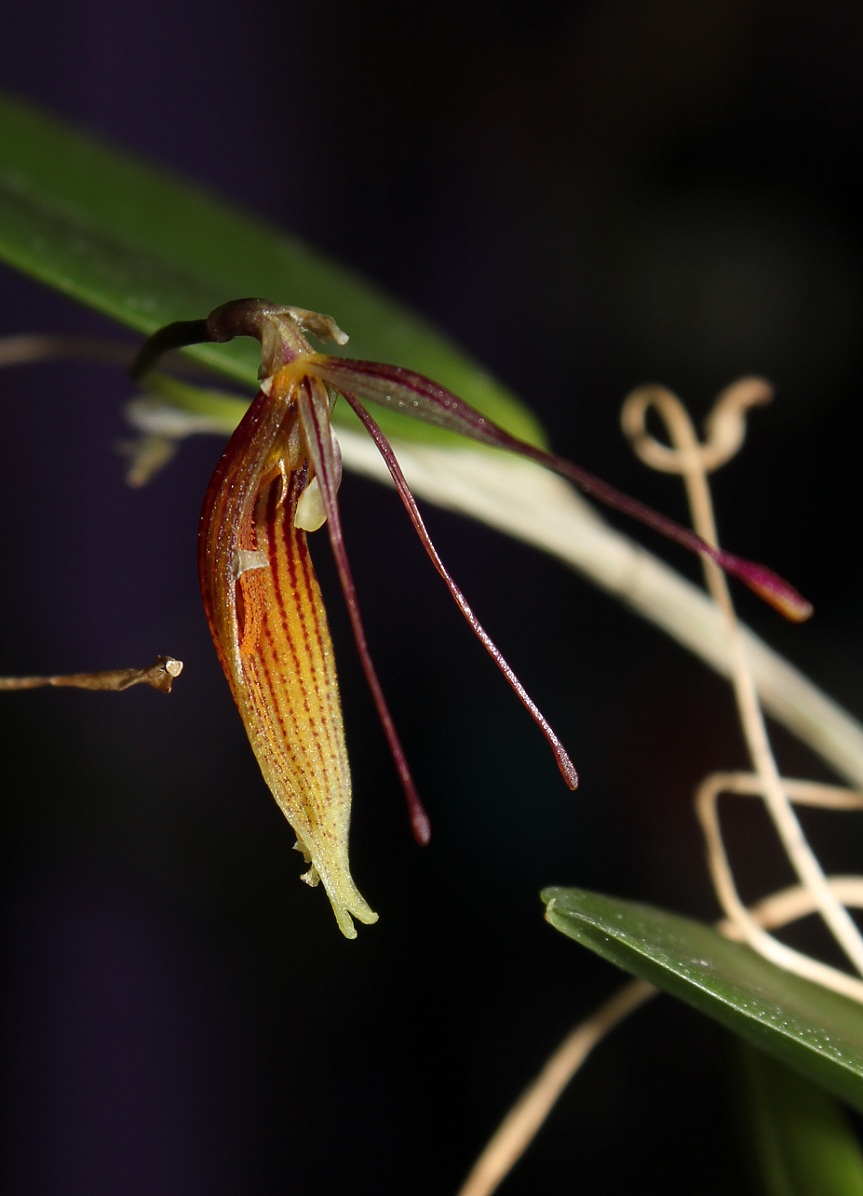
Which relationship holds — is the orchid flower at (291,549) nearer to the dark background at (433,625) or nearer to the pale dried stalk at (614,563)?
the pale dried stalk at (614,563)

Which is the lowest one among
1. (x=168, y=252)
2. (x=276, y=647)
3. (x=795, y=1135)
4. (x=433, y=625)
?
(x=795, y=1135)

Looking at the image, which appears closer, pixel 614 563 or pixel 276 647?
pixel 276 647

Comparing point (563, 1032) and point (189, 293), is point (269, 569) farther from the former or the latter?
point (563, 1032)

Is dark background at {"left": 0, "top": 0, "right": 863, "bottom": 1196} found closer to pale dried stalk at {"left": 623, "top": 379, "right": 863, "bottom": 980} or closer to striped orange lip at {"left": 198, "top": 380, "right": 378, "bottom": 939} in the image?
pale dried stalk at {"left": 623, "top": 379, "right": 863, "bottom": 980}

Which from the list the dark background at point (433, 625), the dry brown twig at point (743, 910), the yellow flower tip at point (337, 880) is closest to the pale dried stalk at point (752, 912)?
the dry brown twig at point (743, 910)

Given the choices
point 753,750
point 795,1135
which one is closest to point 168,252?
point 753,750

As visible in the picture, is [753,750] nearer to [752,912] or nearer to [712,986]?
[752,912]

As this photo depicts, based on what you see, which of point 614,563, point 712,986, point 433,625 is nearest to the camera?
point 712,986

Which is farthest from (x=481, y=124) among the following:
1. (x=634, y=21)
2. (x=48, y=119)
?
(x=48, y=119)
